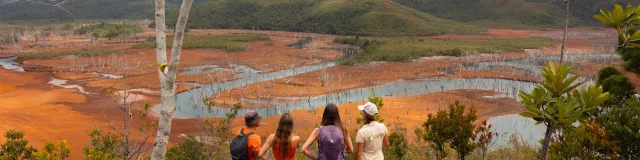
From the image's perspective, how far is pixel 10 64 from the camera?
36.6 meters

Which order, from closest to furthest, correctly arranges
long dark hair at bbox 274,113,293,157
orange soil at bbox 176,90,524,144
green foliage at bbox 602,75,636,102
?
long dark hair at bbox 274,113,293,157, green foliage at bbox 602,75,636,102, orange soil at bbox 176,90,524,144

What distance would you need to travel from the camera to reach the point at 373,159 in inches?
190

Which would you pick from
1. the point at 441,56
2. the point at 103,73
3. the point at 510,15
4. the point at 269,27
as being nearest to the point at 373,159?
the point at 103,73

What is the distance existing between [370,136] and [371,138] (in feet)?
0.08

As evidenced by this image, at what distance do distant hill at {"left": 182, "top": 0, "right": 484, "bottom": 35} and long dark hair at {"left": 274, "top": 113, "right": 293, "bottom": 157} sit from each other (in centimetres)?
5641

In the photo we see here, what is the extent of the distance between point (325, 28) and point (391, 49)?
92.3 feet

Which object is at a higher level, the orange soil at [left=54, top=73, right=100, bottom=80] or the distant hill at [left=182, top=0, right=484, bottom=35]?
the distant hill at [left=182, top=0, right=484, bottom=35]

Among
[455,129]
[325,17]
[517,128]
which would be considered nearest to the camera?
[455,129]

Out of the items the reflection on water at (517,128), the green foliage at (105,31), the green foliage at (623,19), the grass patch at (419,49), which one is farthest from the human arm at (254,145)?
the green foliage at (105,31)

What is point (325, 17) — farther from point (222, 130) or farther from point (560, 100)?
point (560, 100)

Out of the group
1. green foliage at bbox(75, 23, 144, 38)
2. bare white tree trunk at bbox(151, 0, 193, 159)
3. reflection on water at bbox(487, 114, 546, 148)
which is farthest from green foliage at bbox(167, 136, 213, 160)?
green foliage at bbox(75, 23, 144, 38)

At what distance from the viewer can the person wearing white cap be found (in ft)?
15.2

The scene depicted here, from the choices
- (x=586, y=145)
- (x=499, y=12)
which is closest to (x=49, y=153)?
(x=586, y=145)

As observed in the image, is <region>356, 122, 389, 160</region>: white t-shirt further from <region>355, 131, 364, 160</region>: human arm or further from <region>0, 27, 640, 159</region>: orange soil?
<region>0, 27, 640, 159</region>: orange soil
